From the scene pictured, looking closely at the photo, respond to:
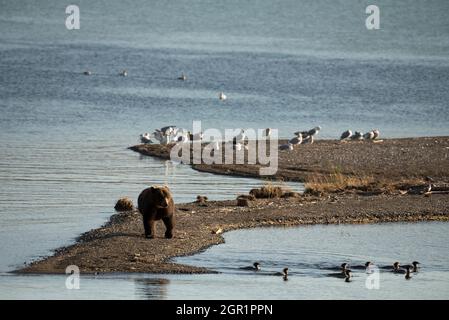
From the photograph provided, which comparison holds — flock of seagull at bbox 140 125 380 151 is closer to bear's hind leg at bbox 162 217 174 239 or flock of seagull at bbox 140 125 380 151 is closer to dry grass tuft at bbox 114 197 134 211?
dry grass tuft at bbox 114 197 134 211

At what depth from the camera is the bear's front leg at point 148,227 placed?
78.7 feet

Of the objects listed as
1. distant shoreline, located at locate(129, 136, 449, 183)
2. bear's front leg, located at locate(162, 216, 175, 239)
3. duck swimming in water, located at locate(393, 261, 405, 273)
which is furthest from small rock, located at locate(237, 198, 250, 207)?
duck swimming in water, located at locate(393, 261, 405, 273)

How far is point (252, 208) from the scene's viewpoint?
2848 centimetres

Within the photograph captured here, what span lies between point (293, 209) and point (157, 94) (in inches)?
1348

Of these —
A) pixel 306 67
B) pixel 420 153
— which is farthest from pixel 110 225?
pixel 306 67

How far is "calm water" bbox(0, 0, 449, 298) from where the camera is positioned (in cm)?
3109

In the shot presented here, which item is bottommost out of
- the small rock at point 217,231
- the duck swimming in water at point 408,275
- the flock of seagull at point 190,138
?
the duck swimming in water at point 408,275

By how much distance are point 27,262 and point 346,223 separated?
26.4 feet

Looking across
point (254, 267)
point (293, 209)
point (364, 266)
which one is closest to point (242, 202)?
point (293, 209)

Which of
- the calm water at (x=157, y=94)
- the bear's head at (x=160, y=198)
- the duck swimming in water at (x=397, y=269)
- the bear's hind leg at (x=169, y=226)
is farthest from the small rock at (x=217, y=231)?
the duck swimming in water at (x=397, y=269)

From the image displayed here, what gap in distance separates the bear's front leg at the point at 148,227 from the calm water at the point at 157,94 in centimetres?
185

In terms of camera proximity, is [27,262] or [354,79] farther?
[354,79]

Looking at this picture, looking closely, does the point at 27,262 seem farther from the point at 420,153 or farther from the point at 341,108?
the point at 341,108

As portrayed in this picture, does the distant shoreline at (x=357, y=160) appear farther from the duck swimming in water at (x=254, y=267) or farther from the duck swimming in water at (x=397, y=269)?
the duck swimming in water at (x=254, y=267)
